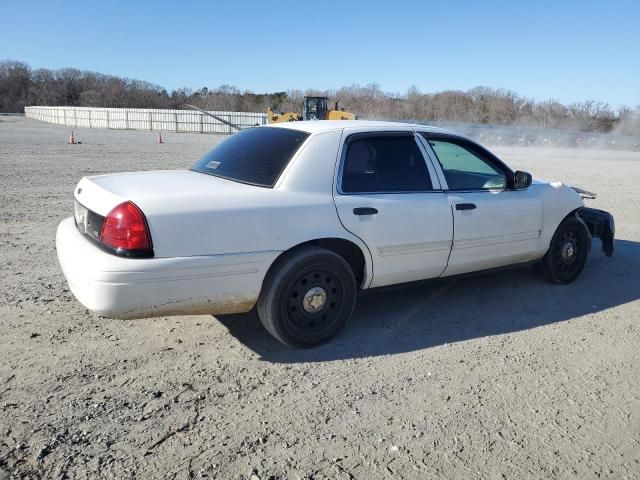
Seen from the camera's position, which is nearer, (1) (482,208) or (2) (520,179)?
(1) (482,208)

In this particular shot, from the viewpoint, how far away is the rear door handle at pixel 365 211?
3.79m

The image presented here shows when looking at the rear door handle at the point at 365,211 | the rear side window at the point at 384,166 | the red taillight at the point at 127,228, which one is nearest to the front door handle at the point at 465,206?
the rear side window at the point at 384,166

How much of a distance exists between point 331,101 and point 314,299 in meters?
54.8

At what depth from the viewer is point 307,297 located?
3688 millimetres

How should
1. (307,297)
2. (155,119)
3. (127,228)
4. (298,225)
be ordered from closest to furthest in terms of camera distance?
(127,228) < (298,225) < (307,297) < (155,119)

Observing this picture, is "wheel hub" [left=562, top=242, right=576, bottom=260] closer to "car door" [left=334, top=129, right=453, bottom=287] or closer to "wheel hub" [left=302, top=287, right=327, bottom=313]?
"car door" [left=334, top=129, right=453, bottom=287]

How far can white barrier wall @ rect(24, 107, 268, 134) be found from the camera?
4657cm

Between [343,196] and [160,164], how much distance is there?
14.0 m

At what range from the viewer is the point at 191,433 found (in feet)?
9.01

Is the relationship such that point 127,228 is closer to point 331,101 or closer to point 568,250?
point 568,250

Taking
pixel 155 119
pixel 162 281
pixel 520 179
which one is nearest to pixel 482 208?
pixel 520 179

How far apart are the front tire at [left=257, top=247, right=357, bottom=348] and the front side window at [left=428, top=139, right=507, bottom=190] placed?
1.50 meters

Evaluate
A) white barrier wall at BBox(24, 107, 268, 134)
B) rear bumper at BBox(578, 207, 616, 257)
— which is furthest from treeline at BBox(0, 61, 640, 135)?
rear bumper at BBox(578, 207, 616, 257)

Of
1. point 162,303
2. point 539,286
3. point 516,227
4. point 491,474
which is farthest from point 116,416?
point 539,286
